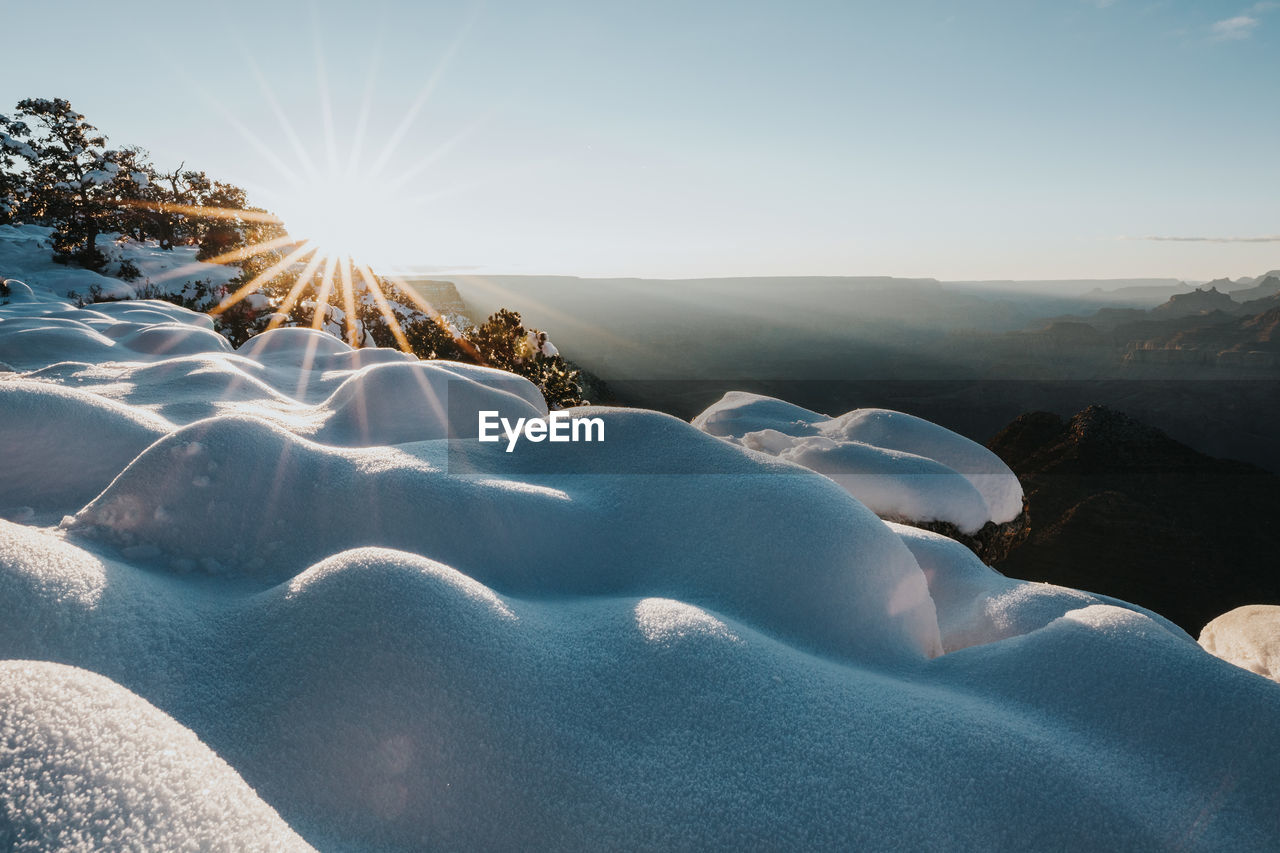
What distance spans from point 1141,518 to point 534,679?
3654 cm

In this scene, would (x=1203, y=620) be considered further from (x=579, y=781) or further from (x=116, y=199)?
(x=116, y=199)

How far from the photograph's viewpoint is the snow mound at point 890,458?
30.2 feet

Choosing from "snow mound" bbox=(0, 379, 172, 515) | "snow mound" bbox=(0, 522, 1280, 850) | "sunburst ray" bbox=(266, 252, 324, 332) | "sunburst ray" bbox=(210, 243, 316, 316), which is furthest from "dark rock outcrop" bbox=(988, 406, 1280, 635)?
"sunburst ray" bbox=(210, 243, 316, 316)

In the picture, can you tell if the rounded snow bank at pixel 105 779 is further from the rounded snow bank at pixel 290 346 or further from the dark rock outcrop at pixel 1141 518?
the dark rock outcrop at pixel 1141 518

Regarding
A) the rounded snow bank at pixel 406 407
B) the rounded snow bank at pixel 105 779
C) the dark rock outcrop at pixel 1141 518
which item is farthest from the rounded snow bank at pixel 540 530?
the dark rock outcrop at pixel 1141 518

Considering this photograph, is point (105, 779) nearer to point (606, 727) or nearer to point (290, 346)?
point (606, 727)

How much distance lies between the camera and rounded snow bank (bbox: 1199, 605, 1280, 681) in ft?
17.1

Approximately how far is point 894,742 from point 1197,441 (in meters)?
99.2

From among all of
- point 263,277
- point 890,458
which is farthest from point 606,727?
point 263,277

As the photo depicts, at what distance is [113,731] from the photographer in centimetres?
153

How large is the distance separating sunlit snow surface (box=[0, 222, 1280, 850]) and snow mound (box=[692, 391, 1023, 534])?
492cm

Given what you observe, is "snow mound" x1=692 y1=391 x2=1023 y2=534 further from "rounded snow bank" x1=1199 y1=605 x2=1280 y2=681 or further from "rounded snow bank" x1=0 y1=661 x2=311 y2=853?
"rounded snow bank" x1=0 y1=661 x2=311 y2=853

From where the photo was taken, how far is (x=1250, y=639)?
217 inches

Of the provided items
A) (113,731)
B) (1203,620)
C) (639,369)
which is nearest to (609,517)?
(113,731)
